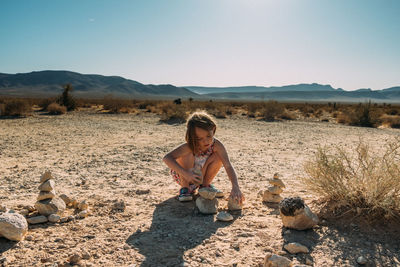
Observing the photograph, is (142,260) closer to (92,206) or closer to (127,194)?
(92,206)

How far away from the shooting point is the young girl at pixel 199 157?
3.07 metres

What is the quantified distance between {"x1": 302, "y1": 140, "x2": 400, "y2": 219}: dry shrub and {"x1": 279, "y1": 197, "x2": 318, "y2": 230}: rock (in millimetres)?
466

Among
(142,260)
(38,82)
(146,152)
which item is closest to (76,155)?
(146,152)

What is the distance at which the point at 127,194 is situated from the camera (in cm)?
389

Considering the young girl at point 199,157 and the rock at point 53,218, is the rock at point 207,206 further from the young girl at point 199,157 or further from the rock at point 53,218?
the rock at point 53,218

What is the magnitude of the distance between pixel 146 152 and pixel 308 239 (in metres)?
4.90

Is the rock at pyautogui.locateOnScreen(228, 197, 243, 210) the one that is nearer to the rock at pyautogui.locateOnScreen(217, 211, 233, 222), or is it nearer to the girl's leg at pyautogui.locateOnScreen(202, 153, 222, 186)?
the rock at pyautogui.locateOnScreen(217, 211, 233, 222)

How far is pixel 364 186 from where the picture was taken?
9.41 ft

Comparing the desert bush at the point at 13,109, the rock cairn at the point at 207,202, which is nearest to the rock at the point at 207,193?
the rock cairn at the point at 207,202

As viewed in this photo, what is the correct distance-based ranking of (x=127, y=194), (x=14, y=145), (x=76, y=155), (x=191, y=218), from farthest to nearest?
1. (x=14, y=145)
2. (x=76, y=155)
3. (x=127, y=194)
4. (x=191, y=218)

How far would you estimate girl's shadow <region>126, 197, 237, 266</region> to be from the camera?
2.33 m

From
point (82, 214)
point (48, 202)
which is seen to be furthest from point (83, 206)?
point (48, 202)

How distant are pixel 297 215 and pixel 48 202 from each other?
2.52m

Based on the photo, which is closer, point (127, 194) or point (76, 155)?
point (127, 194)
